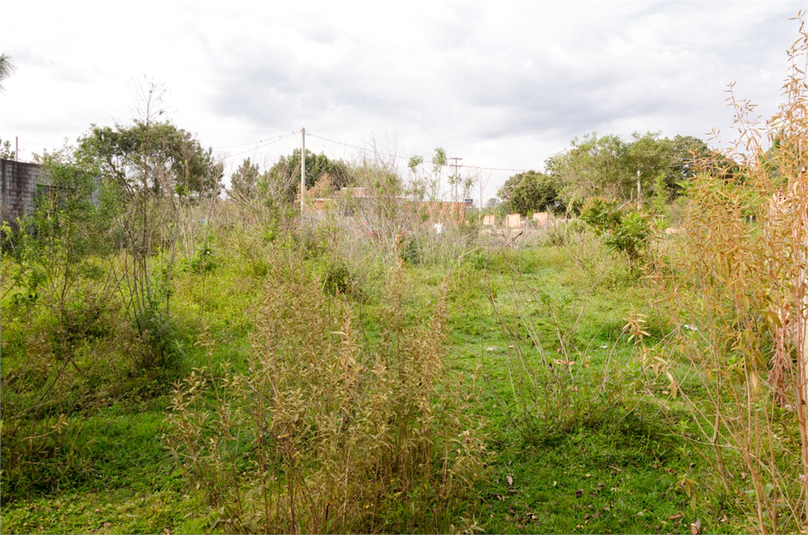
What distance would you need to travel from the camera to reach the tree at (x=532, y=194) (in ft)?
83.5

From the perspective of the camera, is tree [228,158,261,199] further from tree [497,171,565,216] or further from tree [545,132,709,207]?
tree [497,171,565,216]

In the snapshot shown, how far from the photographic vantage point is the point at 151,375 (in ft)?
12.9

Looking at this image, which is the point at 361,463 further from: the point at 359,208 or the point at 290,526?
the point at 359,208

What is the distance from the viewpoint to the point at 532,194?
27.0 m

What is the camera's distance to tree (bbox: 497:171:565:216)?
25.4m

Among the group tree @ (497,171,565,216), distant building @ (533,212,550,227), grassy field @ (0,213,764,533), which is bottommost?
grassy field @ (0,213,764,533)

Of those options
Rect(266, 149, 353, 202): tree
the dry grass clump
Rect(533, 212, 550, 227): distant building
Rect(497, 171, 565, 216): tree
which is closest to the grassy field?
the dry grass clump

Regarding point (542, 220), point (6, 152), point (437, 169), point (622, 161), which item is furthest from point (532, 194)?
point (6, 152)

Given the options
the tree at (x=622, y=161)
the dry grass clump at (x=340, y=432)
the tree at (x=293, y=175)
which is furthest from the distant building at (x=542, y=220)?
the dry grass clump at (x=340, y=432)

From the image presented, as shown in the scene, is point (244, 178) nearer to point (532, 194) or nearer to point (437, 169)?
point (437, 169)

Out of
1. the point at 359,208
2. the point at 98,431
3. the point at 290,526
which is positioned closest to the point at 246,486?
the point at 290,526

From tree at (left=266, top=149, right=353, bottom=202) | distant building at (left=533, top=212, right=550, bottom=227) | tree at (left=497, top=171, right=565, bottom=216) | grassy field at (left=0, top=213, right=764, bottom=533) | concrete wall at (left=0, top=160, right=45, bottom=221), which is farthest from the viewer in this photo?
tree at (left=497, top=171, right=565, bottom=216)

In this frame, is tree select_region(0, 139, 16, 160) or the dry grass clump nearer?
the dry grass clump

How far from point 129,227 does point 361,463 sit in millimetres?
3084
